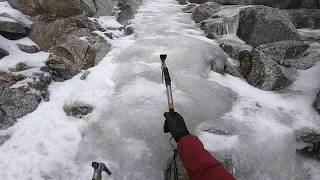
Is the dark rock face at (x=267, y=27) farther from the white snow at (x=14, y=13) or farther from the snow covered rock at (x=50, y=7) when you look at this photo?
the white snow at (x=14, y=13)

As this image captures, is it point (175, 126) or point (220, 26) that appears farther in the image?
point (220, 26)

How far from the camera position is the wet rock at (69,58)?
10.1 m

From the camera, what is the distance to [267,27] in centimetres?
1351

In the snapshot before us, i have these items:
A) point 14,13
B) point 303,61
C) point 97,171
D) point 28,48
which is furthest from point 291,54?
point 14,13

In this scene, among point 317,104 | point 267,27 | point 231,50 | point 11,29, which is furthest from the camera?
point 267,27

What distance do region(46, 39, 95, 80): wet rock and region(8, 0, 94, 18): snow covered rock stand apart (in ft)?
7.61

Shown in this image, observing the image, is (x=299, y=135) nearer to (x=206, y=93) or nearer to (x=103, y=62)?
(x=206, y=93)

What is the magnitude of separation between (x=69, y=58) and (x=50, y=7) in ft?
11.3

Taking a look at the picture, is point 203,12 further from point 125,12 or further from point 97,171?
point 97,171

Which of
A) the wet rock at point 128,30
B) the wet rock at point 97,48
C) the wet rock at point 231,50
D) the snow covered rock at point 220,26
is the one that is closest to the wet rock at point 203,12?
the snow covered rock at point 220,26

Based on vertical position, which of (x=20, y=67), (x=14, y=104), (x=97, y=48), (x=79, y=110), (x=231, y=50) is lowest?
(x=231, y=50)

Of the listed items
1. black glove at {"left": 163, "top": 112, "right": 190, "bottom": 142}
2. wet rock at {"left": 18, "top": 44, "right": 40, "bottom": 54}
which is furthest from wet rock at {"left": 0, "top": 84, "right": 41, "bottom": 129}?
black glove at {"left": 163, "top": 112, "right": 190, "bottom": 142}

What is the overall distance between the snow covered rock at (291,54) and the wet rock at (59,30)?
22.4 ft

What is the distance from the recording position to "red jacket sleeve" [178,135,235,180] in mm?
3515
